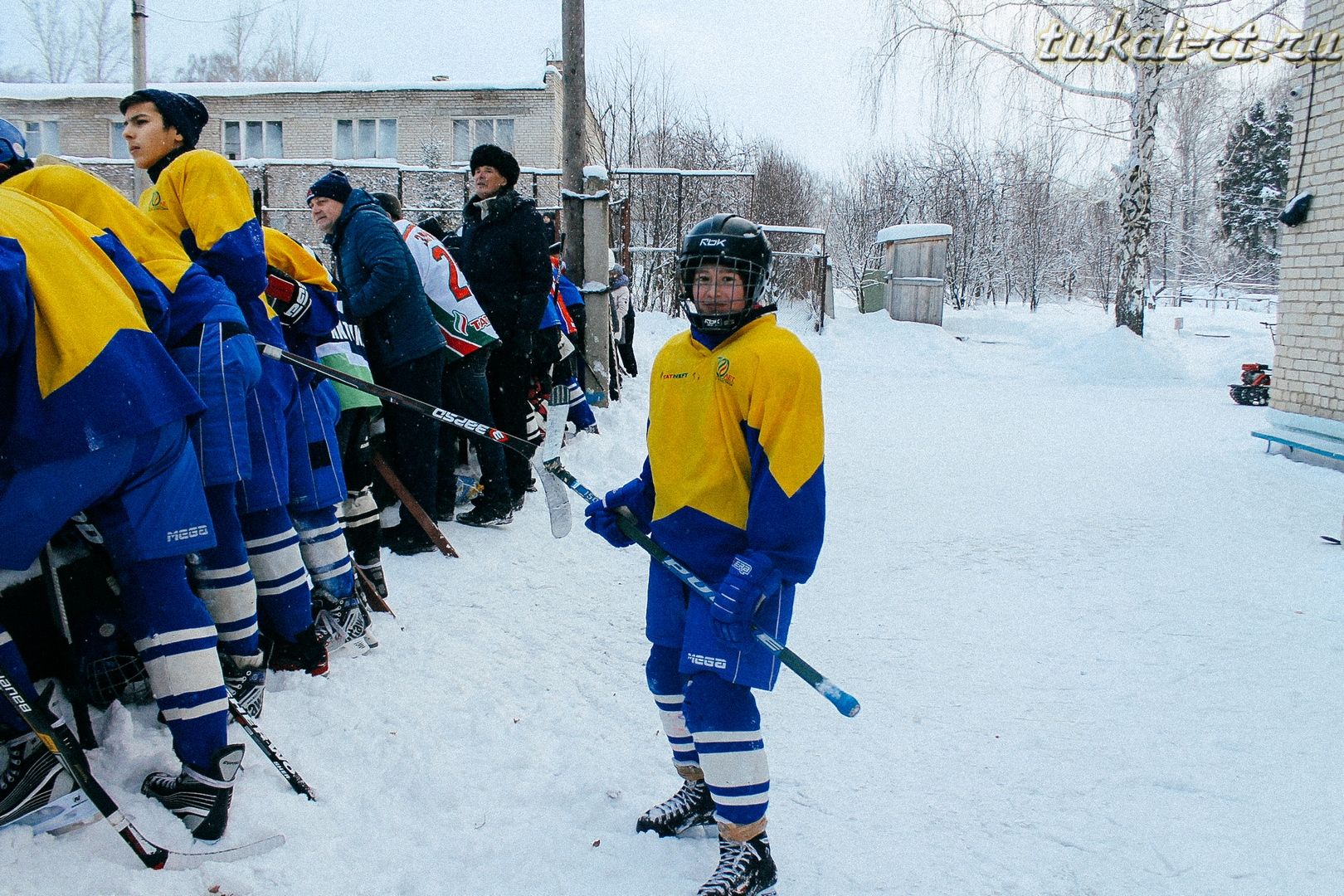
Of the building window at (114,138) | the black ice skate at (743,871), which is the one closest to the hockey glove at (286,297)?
the black ice skate at (743,871)

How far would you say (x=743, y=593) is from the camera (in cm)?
222

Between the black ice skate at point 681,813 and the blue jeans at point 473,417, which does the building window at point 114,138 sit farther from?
the black ice skate at point 681,813

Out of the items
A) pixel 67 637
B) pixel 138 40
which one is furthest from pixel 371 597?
pixel 138 40

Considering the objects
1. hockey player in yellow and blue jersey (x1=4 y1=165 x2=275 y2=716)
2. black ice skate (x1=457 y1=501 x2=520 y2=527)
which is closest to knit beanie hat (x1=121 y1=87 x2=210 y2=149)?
hockey player in yellow and blue jersey (x1=4 y1=165 x2=275 y2=716)

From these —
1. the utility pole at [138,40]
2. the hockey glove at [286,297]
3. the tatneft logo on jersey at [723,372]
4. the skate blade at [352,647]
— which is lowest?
the skate blade at [352,647]

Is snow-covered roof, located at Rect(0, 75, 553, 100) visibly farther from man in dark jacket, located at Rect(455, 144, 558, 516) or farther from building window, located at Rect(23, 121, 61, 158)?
man in dark jacket, located at Rect(455, 144, 558, 516)

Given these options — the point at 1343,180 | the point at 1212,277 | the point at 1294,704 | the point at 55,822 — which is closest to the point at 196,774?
the point at 55,822

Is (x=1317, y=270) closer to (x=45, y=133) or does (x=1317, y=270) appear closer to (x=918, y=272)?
(x=918, y=272)

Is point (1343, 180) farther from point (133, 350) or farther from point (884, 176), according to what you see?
point (884, 176)

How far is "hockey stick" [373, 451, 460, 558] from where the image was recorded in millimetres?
4969

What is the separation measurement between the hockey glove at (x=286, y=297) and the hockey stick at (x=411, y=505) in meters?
1.18

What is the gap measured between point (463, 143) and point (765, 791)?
1105 inches

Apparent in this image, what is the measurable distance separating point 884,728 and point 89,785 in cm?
265

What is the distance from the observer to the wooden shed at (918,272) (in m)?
22.2
